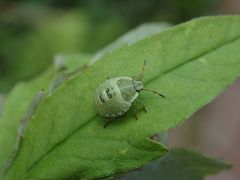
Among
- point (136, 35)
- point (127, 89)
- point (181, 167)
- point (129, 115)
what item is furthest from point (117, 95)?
point (136, 35)

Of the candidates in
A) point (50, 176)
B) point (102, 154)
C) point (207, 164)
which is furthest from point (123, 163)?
point (207, 164)

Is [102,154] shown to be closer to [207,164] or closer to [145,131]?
[145,131]

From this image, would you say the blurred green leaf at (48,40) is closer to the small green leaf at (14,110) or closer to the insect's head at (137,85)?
the small green leaf at (14,110)

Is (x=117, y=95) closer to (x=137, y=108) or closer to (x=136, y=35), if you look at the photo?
(x=137, y=108)

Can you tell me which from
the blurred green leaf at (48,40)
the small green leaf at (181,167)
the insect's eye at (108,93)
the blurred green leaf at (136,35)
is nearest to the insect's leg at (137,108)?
the insect's eye at (108,93)

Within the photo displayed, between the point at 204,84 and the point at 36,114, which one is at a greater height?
the point at 36,114

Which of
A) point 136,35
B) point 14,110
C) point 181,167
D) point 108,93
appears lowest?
point 181,167
